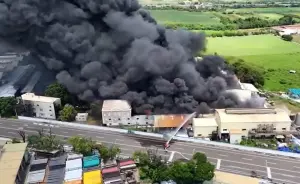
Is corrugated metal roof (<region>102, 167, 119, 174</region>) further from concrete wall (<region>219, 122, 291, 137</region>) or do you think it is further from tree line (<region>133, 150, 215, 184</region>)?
concrete wall (<region>219, 122, 291, 137</region>)

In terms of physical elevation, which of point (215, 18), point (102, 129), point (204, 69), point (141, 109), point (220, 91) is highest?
point (215, 18)

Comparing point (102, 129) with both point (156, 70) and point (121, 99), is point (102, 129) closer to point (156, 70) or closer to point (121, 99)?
point (121, 99)

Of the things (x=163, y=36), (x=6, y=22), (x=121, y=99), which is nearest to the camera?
(x=121, y=99)

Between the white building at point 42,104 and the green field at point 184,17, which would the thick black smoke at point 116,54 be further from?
the green field at point 184,17

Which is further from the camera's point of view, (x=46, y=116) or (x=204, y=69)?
(x=204, y=69)

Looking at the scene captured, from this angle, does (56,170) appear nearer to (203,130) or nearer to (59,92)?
(59,92)

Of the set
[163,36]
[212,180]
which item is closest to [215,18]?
[163,36]

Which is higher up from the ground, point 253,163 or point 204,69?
point 204,69
